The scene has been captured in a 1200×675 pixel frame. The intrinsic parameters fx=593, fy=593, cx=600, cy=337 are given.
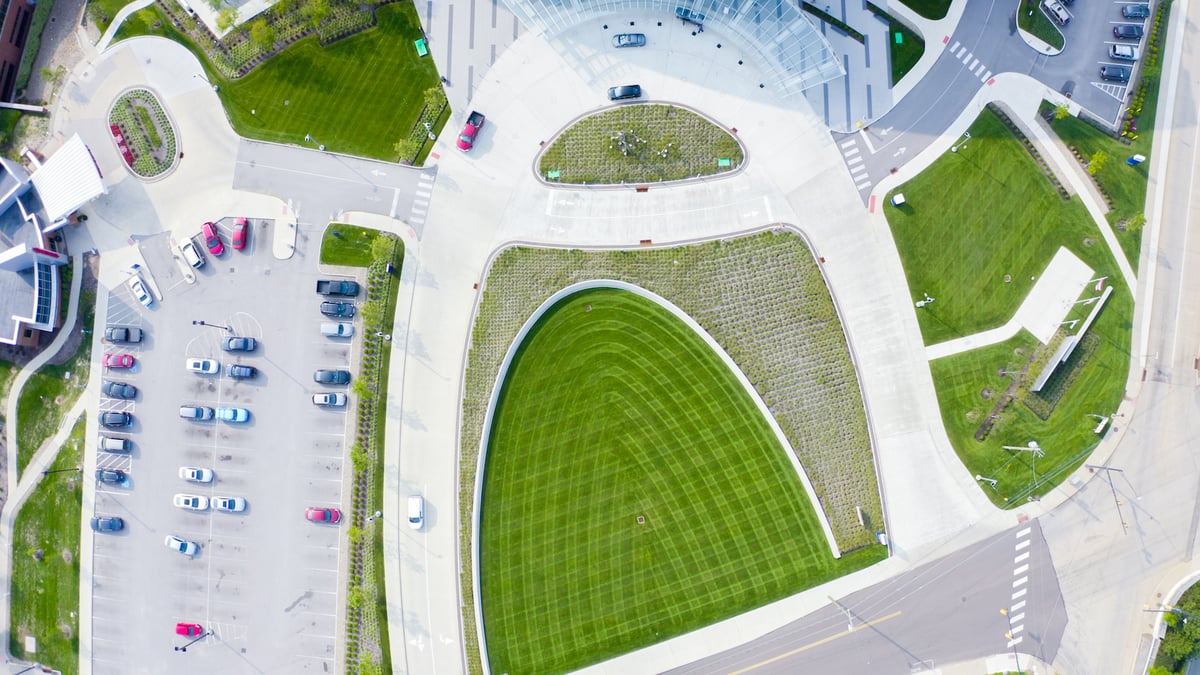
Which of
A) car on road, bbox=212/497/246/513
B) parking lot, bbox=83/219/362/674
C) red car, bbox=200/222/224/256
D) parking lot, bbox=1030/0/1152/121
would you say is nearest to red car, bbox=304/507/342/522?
parking lot, bbox=83/219/362/674

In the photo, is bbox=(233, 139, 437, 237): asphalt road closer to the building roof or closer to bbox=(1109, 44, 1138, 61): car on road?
the building roof

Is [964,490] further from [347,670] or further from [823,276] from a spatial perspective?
[347,670]

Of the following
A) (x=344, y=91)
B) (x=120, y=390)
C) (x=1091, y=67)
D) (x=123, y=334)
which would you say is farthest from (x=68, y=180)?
(x=1091, y=67)

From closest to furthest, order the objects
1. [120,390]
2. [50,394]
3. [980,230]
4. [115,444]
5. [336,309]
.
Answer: [980,230], [336,309], [115,444], [120,390], [50,394]

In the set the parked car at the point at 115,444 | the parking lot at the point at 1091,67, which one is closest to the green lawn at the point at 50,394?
the parked car at the point at 115,444

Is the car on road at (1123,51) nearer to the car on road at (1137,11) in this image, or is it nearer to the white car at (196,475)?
the car on road at (1137,11)

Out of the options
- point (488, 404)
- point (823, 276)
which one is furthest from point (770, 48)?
point (488, 404)

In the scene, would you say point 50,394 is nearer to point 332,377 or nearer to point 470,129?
point 332,377
